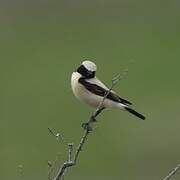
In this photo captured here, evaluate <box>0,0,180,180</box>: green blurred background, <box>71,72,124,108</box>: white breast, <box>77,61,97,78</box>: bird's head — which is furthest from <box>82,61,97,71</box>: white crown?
<box>0,0,180,180</box>: green blurred background

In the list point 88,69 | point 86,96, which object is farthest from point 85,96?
point 88,69

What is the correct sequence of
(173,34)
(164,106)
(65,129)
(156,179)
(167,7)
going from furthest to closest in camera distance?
1. (167,7)
2. (173,34)
3. (164,106)
4. (65,129)
5. (156,179)

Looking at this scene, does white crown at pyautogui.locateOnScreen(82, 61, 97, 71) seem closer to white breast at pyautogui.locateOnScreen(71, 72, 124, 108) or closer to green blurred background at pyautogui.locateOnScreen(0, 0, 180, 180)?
white breast at pyautogui.locateOnScreen(71, 72, 124, 108)

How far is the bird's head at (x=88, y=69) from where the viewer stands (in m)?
4.70

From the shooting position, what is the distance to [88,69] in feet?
15.6

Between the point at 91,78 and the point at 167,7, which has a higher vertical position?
the point at 167,7

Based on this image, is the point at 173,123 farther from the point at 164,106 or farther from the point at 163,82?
the point at 163,82

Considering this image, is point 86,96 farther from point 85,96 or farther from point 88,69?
point 88,69

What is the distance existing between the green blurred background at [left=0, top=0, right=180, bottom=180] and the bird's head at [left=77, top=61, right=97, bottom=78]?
3515mm

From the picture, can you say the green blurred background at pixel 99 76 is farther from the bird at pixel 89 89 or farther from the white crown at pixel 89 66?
the white crown at pixel 89 66

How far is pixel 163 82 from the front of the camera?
1474 centimetres

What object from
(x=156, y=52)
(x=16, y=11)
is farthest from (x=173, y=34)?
(x=16, y=11)

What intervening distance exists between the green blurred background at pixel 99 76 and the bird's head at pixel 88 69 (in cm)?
351

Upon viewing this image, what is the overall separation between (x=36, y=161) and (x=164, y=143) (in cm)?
159
